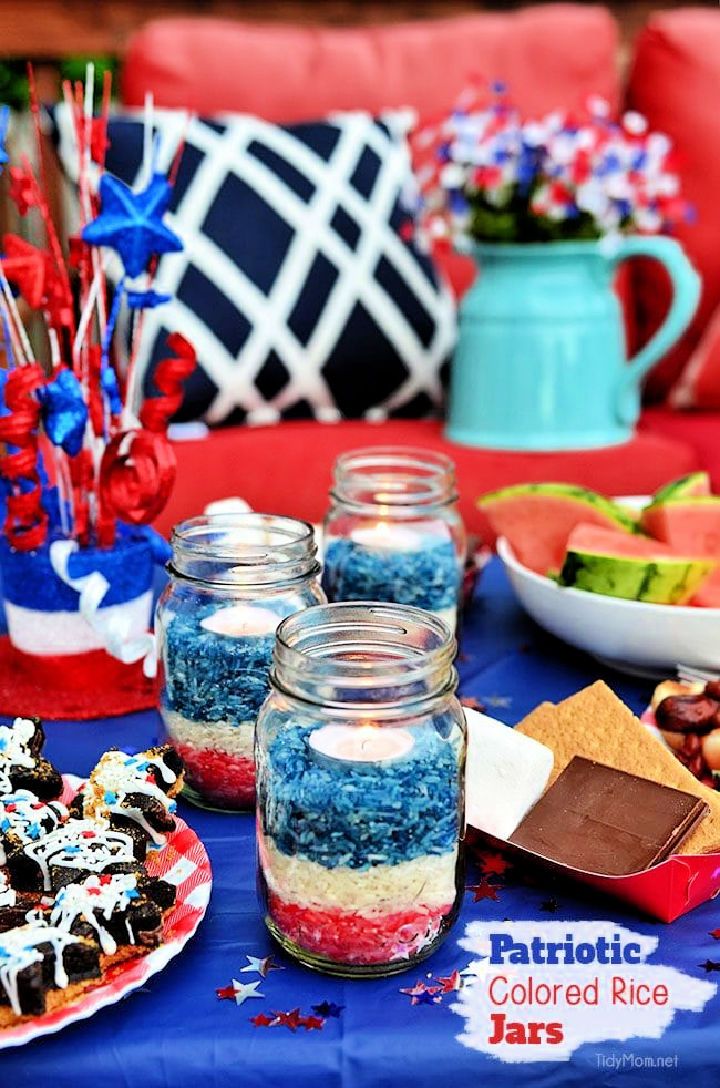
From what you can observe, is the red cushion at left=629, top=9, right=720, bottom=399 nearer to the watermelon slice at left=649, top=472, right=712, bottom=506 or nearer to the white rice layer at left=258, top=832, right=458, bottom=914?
the watermelon slice at left=649, top=472, right=712, bottom=506

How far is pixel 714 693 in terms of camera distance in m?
0.93

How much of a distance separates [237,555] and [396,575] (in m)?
0.24

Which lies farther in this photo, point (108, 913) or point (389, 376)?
point (389, 376)

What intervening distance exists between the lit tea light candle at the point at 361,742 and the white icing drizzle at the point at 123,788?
15 centimetres

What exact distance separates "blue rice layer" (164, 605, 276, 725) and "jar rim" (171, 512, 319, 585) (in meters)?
0.04

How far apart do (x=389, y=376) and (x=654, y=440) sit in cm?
51

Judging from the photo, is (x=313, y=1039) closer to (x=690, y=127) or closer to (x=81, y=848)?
(x=81, y=848)

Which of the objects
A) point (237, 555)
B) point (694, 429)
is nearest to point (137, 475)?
point (237, 555)

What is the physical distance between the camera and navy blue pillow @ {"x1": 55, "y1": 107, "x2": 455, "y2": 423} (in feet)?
6.95

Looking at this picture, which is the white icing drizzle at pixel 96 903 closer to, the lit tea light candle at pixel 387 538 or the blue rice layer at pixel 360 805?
the blue rice layer at pixel 360 805

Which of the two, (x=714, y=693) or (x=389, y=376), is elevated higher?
(x=714, y=693)

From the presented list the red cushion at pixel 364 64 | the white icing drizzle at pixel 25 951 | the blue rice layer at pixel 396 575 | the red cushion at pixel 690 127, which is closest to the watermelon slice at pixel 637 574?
the blue rice layer at pixel 396 575

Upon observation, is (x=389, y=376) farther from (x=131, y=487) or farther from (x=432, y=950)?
(x=432, y=950)

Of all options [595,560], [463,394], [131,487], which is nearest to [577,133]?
[463,394]
